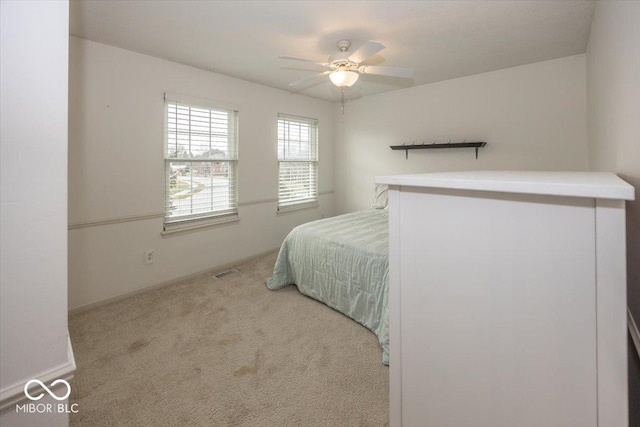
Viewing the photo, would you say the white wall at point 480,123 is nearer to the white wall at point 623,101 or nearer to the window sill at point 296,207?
the window sill at point 296,207

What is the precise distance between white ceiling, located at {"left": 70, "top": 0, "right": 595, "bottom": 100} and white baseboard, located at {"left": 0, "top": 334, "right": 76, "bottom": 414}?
230 centimetres

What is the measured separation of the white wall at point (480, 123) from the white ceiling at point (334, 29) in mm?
258

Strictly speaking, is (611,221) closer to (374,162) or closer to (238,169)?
(238,169)

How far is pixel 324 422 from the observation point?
1532 mm

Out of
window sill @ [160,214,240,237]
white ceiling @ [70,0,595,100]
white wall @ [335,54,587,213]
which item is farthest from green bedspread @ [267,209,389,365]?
white ceiling @ [70,0,595,100]

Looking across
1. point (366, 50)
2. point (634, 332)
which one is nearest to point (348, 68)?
point (366, 50)

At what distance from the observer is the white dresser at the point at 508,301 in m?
0.54

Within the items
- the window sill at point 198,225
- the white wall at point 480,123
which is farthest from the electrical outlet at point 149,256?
the white wall at point 480,123

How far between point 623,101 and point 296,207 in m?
3.84

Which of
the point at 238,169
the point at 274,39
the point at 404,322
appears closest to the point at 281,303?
the point at 238,169

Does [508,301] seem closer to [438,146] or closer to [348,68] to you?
[348,68]

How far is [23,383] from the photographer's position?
2.50ft

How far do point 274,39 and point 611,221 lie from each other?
2825mm

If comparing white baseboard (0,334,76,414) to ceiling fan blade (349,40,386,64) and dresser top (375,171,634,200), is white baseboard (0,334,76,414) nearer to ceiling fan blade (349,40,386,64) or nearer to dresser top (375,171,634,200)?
dresser top (375,171,634,200)
